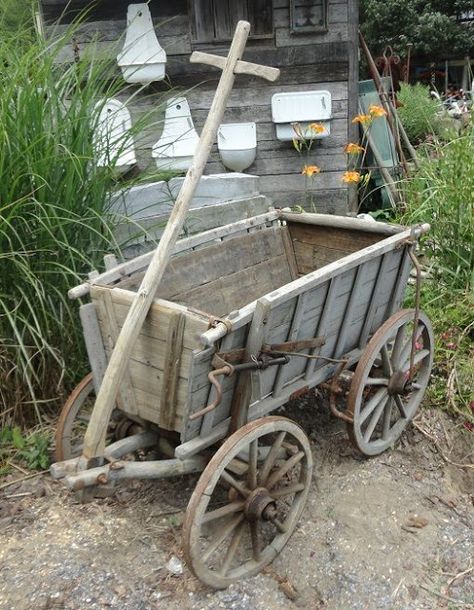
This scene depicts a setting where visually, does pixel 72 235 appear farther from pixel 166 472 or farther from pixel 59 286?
pixel 166 472

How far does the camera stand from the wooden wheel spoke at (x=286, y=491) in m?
2.54

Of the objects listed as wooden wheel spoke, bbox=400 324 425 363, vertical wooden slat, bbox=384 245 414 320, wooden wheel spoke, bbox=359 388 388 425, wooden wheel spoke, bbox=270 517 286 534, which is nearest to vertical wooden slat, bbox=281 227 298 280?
vertical wooden slat, bbox=384 245 414 320

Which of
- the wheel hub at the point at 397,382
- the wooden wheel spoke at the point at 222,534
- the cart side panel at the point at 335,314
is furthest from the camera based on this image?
the wheel hub at the point at 397,382

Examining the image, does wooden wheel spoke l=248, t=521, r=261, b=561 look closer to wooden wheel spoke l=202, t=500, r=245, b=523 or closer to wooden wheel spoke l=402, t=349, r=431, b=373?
wooden wheel spoke l=202, t=500, r=245, b=523

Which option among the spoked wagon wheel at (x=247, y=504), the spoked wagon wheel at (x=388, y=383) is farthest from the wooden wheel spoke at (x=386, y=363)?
the spoked wagon wheel at (x=247, y=504)

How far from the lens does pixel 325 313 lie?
269 centimetres

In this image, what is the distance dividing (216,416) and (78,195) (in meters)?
1.35

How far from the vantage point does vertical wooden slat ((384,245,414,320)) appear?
3.10 m

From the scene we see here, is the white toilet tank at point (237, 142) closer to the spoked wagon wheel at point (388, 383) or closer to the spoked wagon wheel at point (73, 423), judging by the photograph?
the spoked wagon wheel at point (388, 383)

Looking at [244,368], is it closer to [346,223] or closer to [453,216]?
[346,223]

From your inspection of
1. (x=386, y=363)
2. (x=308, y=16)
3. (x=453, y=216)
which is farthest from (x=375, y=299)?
(x=308, y=16)

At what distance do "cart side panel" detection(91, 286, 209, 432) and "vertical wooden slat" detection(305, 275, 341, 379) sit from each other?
0.67 metres

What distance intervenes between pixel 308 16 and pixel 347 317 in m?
3.34

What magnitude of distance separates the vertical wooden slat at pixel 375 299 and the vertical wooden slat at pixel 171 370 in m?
1.12
